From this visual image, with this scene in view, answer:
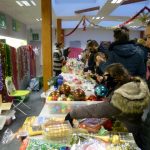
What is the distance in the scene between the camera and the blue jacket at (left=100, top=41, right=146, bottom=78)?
3.18 m

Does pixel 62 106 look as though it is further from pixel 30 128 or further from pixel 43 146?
pixel 43 146

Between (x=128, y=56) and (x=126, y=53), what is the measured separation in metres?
0.06

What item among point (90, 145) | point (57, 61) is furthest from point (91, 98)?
point (57, 61)

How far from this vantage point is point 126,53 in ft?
10.4

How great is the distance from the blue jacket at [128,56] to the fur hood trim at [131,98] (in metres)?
1.17

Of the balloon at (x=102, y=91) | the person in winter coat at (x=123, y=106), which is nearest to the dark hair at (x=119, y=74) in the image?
the person in winter coat at (x=123, y=106)

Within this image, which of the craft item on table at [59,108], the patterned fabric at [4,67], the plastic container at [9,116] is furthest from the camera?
the patterned fabric at [4,67]

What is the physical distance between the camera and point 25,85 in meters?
8.48

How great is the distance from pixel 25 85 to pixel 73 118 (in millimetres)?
6638

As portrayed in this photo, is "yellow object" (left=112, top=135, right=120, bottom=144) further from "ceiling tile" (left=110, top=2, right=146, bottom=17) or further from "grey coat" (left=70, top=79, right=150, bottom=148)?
"ceiling tile" (left=110, top=2, right=146, bottom=17)

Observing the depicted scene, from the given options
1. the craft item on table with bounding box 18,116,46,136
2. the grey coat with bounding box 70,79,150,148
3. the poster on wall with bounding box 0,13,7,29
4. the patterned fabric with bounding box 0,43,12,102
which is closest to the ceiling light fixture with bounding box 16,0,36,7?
the poster on wall with bounding box 0,13,7,29

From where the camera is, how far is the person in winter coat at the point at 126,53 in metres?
3.14

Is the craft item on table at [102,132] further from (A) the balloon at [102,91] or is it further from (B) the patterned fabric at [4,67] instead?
(B) the patterned fabric at [4,67]

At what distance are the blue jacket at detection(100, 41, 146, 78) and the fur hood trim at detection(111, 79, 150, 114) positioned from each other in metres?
1.17
